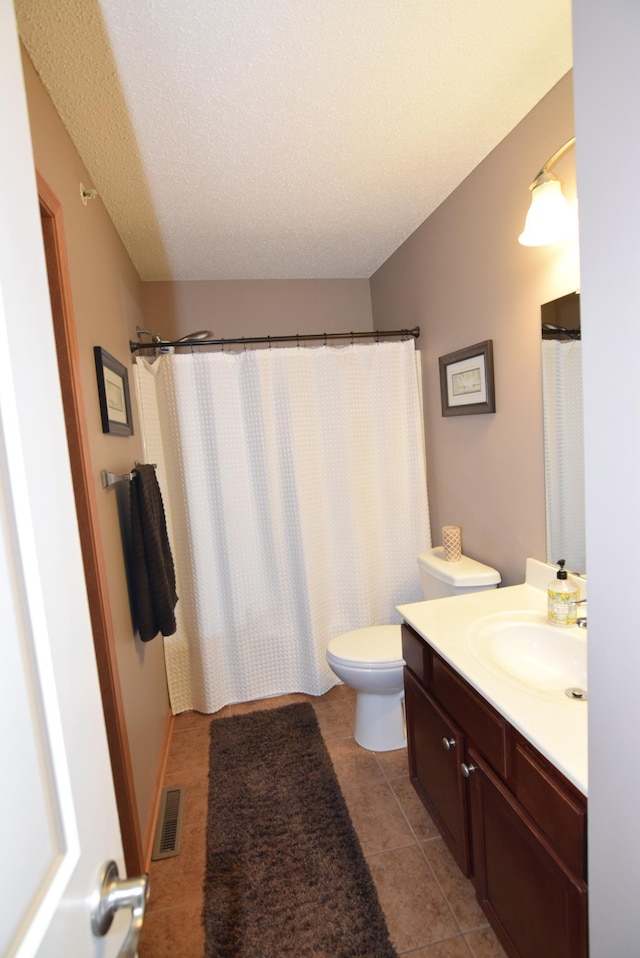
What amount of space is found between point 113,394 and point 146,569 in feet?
2.14

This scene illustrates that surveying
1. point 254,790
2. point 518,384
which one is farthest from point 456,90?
point 254,790

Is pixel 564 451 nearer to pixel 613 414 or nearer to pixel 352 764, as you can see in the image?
pixel 613 414

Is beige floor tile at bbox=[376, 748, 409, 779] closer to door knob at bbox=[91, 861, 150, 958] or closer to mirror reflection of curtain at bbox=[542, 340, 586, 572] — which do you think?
mirror reflection of curtain at bbox=[542, 340, 586, 572]

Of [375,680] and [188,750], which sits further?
[188,750]

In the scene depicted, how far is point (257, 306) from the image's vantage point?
114 inches

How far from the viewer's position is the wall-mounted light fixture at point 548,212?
1297 millimetres

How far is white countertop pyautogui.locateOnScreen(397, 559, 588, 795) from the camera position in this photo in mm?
930

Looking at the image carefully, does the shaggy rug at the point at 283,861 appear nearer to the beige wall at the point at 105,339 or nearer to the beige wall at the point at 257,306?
the beige wall at the point at 105,339

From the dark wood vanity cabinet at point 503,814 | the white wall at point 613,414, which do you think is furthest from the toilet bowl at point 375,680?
the white wall at point 613,414

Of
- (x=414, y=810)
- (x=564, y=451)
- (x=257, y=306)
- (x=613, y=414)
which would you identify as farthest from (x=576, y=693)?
(x=257, y=306)

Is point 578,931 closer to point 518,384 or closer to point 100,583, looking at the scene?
point 100,583

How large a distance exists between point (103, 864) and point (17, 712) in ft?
0.98

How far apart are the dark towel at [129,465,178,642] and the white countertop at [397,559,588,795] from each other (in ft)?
2.97

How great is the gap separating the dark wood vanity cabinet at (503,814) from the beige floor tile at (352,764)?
1.27 ft
